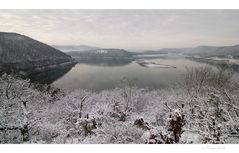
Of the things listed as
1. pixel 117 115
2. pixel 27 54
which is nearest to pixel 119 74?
pixel 117 115

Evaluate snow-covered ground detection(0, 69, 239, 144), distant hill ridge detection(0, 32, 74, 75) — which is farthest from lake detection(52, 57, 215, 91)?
distant hill ridge detection(0, 32, 74, 75)

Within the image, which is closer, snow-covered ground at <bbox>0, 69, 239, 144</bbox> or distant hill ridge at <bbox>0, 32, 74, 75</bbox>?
snow-covered ground at <bbox>0, 69, 239, 144</bbox>

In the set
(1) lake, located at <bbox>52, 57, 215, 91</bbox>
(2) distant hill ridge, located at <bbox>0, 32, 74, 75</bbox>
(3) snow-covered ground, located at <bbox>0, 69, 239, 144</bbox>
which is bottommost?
(3) snow-covered ground, located at <bbox>0, 69, 239, 144</bbox>

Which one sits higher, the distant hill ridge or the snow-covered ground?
the distant hill ridge

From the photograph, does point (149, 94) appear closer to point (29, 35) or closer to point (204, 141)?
point (204, 141)

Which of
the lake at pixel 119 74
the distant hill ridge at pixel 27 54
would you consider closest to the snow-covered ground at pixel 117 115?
the lake at pixel 119 74

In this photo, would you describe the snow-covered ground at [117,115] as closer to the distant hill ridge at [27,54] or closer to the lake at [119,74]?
the lake at [119,74]

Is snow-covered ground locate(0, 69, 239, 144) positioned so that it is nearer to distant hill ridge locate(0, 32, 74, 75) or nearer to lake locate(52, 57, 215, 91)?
lake locate(52, 57, 215, 91)
